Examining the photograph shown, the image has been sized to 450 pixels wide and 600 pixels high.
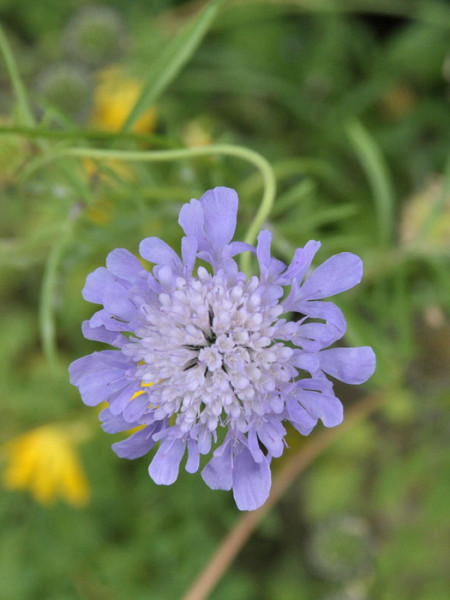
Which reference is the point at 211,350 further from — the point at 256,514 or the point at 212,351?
the point at 256,514

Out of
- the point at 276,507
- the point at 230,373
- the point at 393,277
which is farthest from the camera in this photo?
the point at 276,507


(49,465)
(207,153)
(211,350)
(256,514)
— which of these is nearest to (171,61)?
(207,153)

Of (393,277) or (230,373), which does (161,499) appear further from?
(230,373)

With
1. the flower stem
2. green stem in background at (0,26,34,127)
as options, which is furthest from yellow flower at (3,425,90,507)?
green stem in background at (0,26,34,127)

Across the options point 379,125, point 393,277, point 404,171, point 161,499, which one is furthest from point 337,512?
point 379,125

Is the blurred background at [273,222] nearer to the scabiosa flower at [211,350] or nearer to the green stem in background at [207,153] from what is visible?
the green stem in background at [207,153]

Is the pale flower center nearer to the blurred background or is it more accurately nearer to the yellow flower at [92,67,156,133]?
the blurred background
